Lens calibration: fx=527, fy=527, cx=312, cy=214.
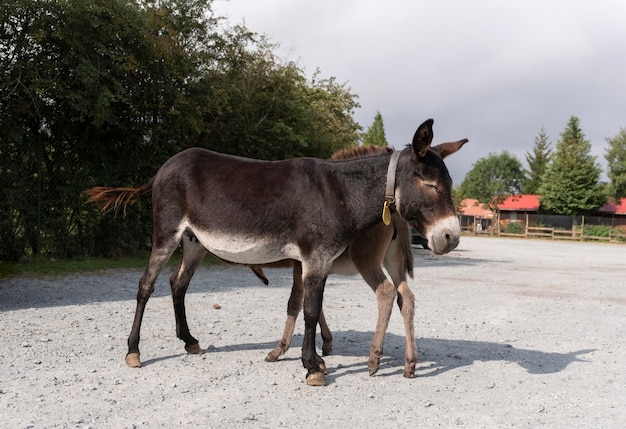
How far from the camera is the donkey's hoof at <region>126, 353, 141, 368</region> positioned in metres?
4.89

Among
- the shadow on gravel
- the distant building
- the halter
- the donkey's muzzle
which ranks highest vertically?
the distant building

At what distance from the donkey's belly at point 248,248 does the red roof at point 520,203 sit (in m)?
58.7

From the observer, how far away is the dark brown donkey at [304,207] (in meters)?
4.37

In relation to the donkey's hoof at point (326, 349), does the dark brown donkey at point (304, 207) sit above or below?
above

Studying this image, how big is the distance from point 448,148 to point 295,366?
2492 mm

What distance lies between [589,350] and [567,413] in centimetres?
252

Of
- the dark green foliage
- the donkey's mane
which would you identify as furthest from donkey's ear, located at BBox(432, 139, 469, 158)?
the dark green foliage

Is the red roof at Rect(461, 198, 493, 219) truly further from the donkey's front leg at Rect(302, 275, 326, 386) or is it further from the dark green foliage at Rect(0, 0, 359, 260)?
the donkey's front leg at Rect(302, 275, 326, 386)

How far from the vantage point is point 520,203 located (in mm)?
60906

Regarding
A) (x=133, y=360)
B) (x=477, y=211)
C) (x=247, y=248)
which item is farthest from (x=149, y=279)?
(x=477, y=211)

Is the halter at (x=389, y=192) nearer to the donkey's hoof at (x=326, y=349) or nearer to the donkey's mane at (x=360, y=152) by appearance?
the donkey's mane at (x=360, y=152)

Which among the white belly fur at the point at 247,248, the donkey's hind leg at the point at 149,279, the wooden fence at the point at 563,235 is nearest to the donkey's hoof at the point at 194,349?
the donkey's hind leg at the point at 149,279

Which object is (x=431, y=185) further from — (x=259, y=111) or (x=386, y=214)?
(x=259, y=111)

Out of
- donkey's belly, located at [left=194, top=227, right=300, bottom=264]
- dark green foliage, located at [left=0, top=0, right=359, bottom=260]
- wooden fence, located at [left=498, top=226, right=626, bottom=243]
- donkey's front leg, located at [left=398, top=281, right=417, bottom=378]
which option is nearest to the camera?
donkey's belly, located at [left=194, top=227, right=300, bottom=264]
